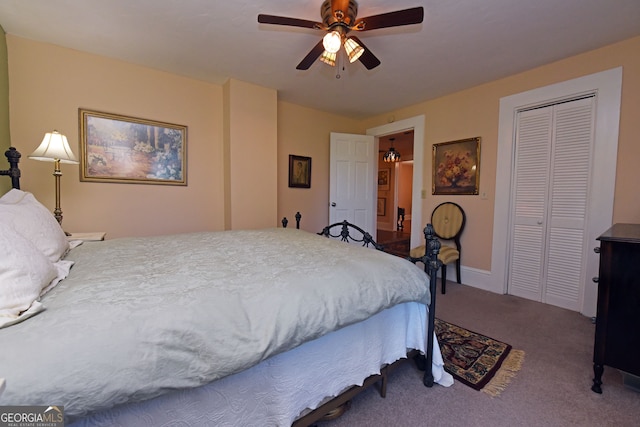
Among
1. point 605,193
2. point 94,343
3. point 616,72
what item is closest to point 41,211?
point 94,343

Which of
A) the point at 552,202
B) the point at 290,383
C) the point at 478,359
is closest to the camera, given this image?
the point at 290,383

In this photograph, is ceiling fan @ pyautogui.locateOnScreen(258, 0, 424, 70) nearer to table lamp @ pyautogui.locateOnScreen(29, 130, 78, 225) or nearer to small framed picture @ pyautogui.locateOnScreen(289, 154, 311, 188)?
table lamp @ pyautogui.locateOnScreen(29, 130, 78, 225)

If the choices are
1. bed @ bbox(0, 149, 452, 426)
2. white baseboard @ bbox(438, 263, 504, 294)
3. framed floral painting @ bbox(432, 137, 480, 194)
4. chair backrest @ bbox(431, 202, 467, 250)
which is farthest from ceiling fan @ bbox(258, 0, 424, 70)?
white baseboard @ bbox(438, 263, 504, 294)

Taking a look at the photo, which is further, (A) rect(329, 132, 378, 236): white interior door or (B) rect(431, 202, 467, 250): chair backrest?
(A) rect(329, 132, 378, 236): white interior door

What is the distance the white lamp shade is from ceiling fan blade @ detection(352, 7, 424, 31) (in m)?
2.48

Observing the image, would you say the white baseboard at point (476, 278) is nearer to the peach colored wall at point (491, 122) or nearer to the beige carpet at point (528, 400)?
the peach colored wall at point (491, 122)

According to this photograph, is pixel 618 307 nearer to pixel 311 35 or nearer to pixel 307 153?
pixel 311 35

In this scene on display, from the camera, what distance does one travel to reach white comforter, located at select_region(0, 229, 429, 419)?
2.00ft

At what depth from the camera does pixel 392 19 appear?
5.33 feet

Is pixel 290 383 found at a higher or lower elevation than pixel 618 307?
lower

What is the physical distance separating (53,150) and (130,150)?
2.53ft

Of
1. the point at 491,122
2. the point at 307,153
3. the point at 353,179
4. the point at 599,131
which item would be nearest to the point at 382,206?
the point at 353,179

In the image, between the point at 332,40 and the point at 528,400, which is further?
the point at 332,40

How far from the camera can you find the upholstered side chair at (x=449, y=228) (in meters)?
3.15
